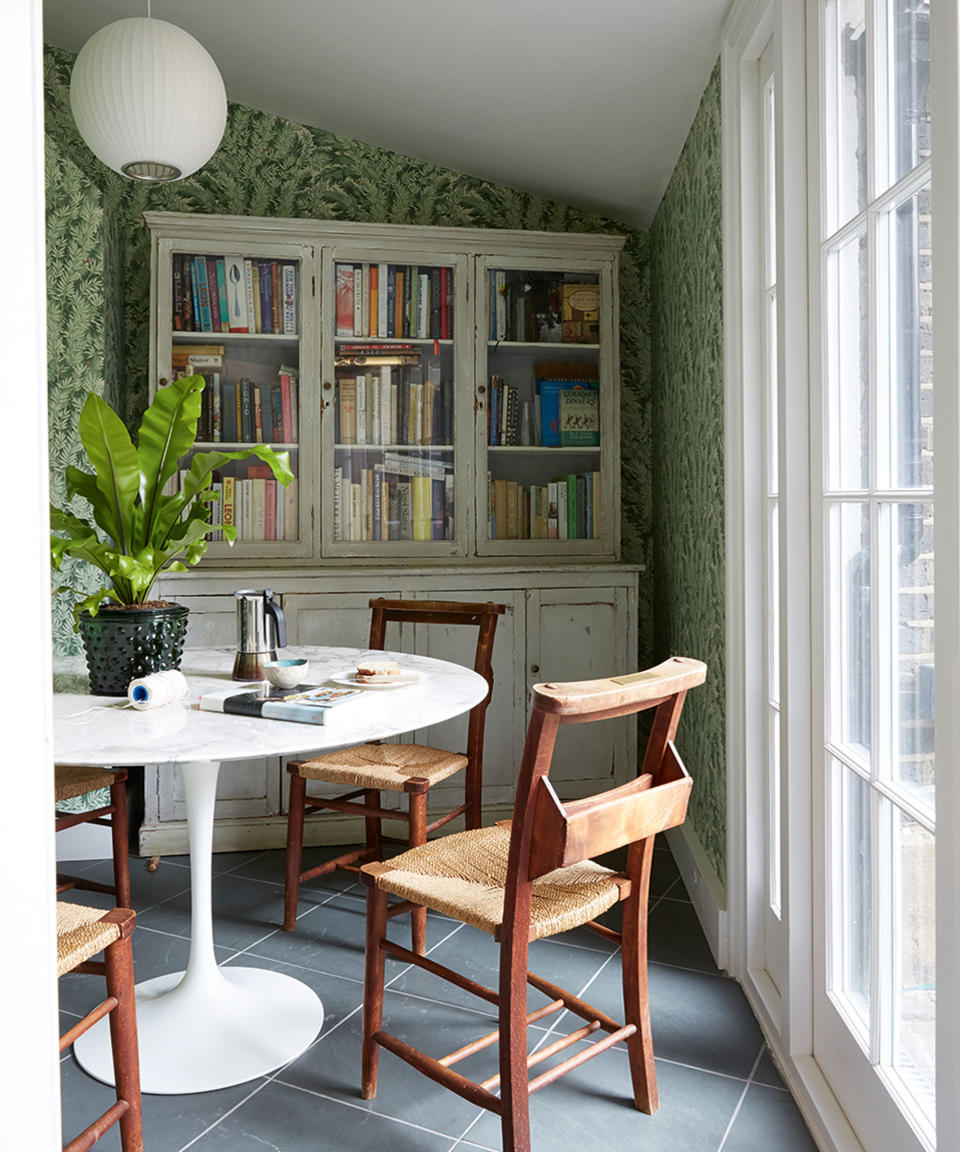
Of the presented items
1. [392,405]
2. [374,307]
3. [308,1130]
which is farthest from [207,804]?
[374,307]

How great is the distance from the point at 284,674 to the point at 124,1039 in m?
0.76

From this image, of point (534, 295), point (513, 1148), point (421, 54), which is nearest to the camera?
point (513, 1148)

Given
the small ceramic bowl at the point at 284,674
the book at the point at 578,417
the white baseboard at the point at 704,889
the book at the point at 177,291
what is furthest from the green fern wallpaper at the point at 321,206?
the small ceramic bowl at the point at 284,674

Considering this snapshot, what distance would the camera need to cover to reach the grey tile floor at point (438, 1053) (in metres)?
1.71

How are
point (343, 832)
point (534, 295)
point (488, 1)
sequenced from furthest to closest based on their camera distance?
point (534, 295) → point (343, 832) → point (488, 1)

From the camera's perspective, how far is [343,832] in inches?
129

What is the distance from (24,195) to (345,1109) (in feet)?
5.74

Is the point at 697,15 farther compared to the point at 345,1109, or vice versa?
the point at 697,15

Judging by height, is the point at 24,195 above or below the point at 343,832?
above

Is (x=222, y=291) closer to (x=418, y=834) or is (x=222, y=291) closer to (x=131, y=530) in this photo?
(x=131, y=530)

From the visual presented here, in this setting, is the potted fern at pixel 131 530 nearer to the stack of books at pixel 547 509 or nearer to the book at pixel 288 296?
the book at pixel 288 296

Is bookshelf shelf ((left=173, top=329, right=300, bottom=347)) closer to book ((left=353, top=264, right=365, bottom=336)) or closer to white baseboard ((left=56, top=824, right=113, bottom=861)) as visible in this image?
book ((left=353, top=264, right=365, bottom=336))

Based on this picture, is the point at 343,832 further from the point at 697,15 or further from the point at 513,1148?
the point at 697,15

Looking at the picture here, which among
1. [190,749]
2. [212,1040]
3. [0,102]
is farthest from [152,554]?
[0,102]
